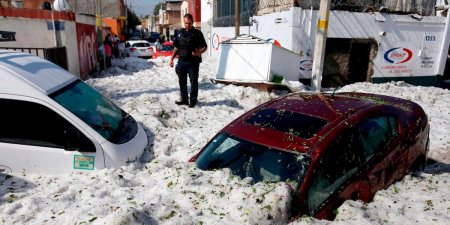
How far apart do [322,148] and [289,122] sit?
58cm

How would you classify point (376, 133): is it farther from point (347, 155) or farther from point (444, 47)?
point (444, 47)

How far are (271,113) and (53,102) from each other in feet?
8.43

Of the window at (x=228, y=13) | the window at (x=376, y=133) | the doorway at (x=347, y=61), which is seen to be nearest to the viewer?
the window at (x=376, y=133)

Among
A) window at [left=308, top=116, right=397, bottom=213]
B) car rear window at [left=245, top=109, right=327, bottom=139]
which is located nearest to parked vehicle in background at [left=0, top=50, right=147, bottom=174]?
car rear window at [left=245, top=109, right=327, bottom=139]

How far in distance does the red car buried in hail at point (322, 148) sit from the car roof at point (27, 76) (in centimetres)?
209

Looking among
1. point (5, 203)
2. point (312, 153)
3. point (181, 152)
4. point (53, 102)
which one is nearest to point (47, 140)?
point (53, 102)

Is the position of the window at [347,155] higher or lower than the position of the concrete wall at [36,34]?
lower

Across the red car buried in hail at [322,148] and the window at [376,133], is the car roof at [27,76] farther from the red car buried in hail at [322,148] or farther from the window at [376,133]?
the window at [376,133]

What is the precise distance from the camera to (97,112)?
4531mm

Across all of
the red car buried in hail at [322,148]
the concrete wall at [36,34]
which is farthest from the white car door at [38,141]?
the concrete wall at [36,34]

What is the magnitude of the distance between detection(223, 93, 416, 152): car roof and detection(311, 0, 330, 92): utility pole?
6.67m

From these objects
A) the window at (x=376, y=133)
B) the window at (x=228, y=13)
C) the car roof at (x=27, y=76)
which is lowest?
the window at (x=376, y=133)

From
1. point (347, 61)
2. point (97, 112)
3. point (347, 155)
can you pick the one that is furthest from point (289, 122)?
point (347, 61)

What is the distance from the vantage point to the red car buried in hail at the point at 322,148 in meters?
3.09
